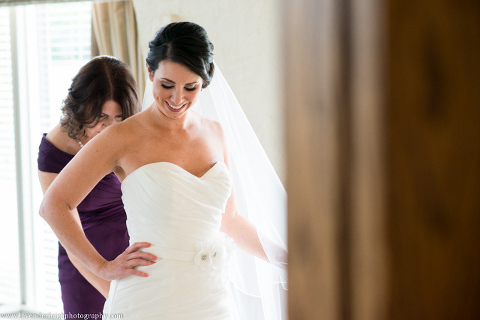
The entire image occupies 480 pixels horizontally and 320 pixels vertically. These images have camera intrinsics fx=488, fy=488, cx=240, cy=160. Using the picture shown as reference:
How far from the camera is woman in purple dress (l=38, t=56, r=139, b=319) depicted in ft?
6.48

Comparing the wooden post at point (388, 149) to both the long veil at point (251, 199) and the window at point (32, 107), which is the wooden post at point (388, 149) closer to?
the long veil at point (251, 199)

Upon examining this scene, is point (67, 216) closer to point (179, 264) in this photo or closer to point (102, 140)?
point (102, 140)

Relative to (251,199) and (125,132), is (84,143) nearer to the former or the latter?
(125,132)

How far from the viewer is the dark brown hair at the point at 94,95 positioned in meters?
1.97

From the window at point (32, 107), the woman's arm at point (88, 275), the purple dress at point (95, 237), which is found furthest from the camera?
the window at point (32, 107)

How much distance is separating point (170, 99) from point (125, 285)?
0.62 metres

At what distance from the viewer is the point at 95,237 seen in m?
2.13

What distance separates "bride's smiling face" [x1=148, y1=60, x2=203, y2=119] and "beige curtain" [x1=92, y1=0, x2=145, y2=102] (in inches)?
64.2

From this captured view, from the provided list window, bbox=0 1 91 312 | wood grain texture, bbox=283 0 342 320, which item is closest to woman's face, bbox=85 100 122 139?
wood grain texture, bbox=283 0 342 320

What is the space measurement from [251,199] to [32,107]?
2.79 metres

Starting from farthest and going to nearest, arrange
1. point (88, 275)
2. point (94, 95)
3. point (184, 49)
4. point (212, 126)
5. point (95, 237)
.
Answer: point (95, 237), point (94, 95), point (88, 275), point (212, 126), point (184, 49)

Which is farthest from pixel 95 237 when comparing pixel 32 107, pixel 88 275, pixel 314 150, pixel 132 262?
pixel 32 107

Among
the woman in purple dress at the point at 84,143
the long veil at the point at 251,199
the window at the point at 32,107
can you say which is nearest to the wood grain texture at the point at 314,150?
the long veil at the point at 251,199

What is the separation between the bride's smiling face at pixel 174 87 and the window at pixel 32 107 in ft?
8.13
